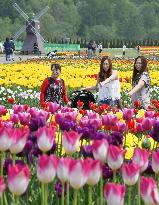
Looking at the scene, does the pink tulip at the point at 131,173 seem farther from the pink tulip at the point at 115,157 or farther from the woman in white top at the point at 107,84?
the woman in white top at the point at 107,84

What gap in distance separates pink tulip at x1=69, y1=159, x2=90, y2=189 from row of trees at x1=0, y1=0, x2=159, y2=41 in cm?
8214

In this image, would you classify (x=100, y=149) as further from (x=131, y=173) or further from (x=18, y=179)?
(x=18, y=179)

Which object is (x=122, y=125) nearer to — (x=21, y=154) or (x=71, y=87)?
(x=21, y=154)

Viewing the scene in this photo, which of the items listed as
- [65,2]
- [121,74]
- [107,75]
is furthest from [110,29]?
[107,75]

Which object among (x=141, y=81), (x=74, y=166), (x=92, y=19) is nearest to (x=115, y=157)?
(x=74, y=166)

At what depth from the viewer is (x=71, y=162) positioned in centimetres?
259

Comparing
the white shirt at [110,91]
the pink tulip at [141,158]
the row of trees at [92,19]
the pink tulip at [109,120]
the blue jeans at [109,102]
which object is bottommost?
the row of trees at [92,19]

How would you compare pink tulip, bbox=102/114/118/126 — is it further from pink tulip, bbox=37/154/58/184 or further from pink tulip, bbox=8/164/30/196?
pink tulip, bbox=8/164/30/196

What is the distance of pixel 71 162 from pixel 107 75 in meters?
6.33

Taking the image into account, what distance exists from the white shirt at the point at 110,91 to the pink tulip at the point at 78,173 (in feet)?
21.1

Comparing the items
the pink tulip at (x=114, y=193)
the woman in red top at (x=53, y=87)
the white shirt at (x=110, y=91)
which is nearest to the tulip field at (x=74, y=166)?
the pink tulip at (x=114, y=193)

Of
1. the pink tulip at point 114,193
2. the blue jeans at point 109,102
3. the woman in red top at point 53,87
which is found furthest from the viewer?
the blue jeans at point 109,102

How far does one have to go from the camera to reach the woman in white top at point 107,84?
8734 mm

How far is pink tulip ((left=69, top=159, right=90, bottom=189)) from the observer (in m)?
2.53
